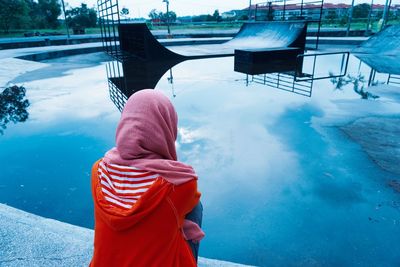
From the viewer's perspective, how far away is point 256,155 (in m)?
3.46

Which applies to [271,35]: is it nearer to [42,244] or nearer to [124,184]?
[42,244]

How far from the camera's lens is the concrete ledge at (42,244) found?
172 cm

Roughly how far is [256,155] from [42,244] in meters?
2.44

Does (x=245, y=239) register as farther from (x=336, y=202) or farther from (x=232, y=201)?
(x=336, y=202)

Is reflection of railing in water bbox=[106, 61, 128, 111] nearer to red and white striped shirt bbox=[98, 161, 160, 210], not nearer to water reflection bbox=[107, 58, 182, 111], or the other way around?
water reflection bbox=[107, 58, 182, 111]

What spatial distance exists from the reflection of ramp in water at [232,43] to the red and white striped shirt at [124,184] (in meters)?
10.2

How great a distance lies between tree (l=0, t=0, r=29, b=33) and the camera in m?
35.0

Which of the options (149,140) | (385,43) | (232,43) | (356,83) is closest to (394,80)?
(356,83)

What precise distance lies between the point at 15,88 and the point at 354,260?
8.03 metres

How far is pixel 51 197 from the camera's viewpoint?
272 cm

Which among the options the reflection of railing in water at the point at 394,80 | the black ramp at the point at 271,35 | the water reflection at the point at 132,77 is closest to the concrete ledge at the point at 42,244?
the water reflection at the point at 132,77

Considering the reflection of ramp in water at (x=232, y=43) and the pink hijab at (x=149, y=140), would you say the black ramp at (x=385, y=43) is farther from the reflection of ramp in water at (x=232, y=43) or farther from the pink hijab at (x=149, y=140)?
the pink hijab at (x=149, y=140)

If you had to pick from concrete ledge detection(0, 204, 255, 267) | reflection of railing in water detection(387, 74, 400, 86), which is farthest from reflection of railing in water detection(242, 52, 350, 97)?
concrete ledge detection(0, 204, 255, 267)

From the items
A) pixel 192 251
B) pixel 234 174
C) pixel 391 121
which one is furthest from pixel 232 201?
pixel 391 121
